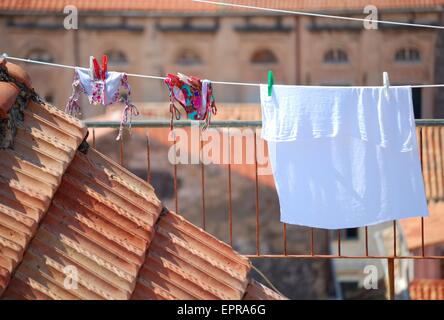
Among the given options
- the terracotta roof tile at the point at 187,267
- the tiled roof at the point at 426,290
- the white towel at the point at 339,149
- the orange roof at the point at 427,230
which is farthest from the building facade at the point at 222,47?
the terracotta roof tile at the point at 187,267

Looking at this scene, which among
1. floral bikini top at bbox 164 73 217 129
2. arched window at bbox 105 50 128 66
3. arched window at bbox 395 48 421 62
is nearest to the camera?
floral bikini top at bbox 164 73 217 129

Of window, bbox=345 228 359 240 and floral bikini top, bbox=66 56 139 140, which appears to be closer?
floral bikini top, bbox=66 56 139 140

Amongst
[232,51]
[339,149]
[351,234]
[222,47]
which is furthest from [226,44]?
[339,149]

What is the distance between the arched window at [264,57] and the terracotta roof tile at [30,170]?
1222 inches

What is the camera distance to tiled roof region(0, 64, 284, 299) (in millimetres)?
5008

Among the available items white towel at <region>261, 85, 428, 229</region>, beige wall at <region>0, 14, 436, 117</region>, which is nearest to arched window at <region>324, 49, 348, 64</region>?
beige wall at <region>0, 14, 436, 117</region>

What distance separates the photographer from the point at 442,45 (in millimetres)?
35312

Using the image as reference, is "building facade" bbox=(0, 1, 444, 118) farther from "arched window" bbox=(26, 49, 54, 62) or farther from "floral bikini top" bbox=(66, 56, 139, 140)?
"floral bikini top" bbox=(66, 56, 139, 140)

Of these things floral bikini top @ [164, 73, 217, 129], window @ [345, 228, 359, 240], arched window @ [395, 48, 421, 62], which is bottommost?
floral bikini top @ [164, 73, 217, 129]

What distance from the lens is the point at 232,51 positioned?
36594 millimetres

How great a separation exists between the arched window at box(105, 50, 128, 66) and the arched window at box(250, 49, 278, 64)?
4.36 metres
